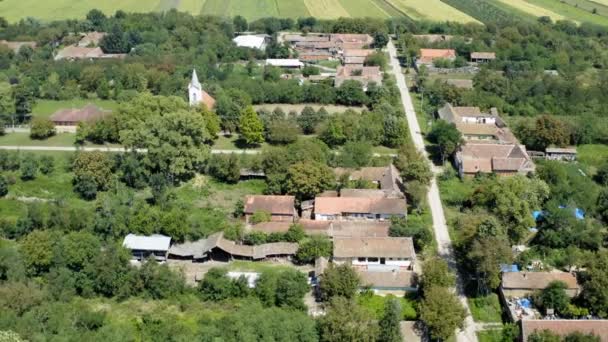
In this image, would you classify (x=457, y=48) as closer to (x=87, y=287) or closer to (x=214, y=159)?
(x=214, y=159)

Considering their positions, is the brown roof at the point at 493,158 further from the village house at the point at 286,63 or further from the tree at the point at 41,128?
the tree at the point at 41,128

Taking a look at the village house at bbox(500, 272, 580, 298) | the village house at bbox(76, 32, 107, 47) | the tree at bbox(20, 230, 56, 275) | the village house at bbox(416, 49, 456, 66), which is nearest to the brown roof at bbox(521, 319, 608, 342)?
the village house at bbox(500, 272, 580, 298)

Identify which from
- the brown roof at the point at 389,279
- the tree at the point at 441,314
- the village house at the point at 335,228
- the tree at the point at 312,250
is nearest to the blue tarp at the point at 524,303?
the tree at the point at 441,314

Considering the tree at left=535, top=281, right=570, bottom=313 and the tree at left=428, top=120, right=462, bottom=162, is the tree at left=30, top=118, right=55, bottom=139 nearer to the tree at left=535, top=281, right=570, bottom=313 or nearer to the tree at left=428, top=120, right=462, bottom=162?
the tree at left=428, top=120, right=462, bottom=162

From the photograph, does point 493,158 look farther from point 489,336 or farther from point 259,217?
point 489,336

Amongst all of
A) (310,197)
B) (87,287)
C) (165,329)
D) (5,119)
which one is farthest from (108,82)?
(165,329)
